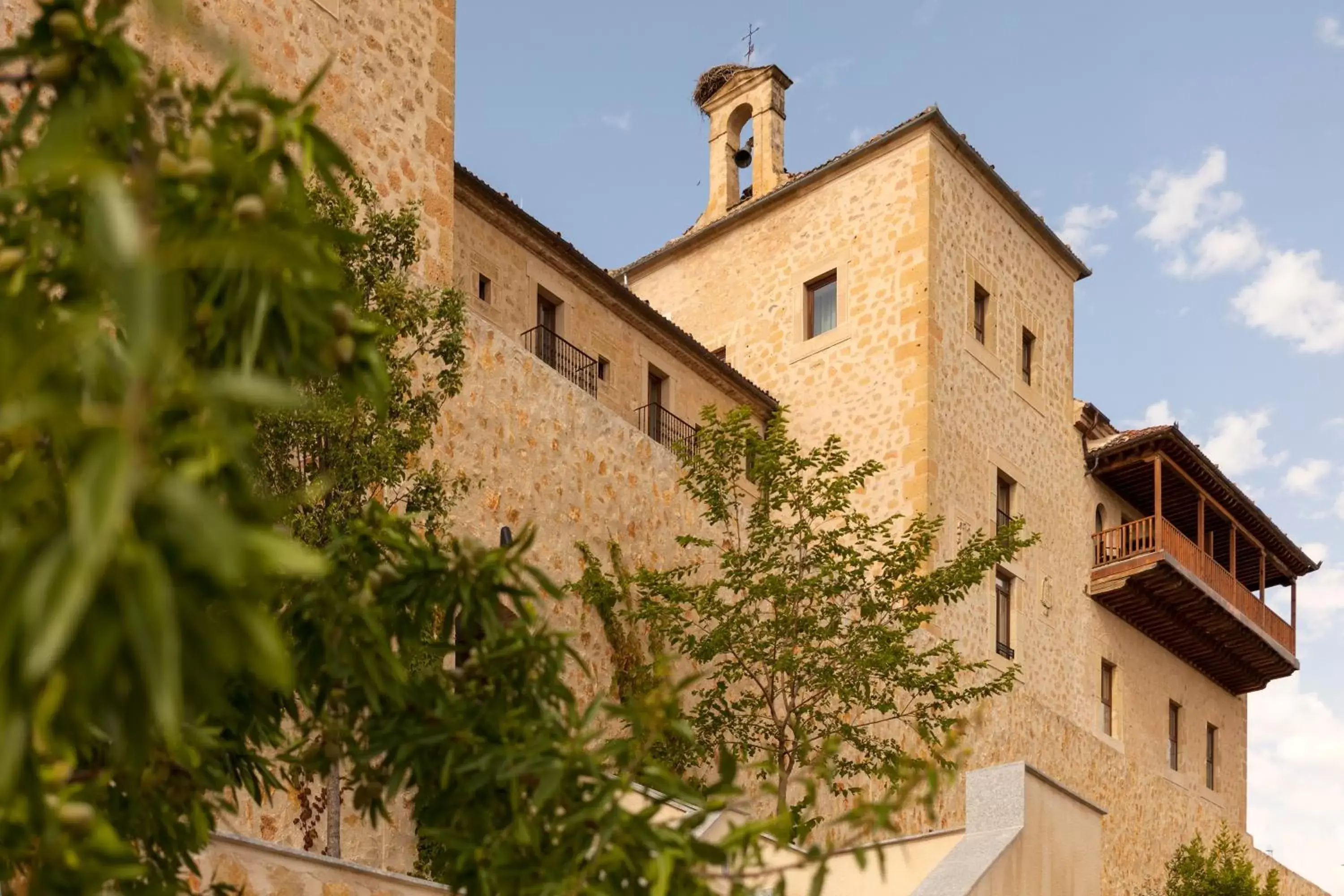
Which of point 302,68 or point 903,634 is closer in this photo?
point 302,68

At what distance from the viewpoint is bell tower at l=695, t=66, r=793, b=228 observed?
25.7 meters

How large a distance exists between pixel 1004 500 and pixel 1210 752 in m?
8.55

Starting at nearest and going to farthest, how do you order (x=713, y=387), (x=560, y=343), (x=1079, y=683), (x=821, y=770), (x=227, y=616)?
(x=227, y=616) < (x=821, y=770) < (x=560, y=343) < (x=713, y=387) < (x=1079, y=683)

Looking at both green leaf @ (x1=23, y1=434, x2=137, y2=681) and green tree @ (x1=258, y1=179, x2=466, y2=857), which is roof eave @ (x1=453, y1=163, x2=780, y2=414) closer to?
green tree @ (x1=258, y1=179, x2=466, y2=857)

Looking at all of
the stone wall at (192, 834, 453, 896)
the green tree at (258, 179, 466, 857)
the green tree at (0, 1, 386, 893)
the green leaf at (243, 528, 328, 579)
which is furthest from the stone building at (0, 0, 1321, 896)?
the green leaf at (243, 528, 328, 579)

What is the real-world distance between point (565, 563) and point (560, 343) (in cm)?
542

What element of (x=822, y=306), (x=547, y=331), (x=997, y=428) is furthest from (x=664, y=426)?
(x=997, y=428)

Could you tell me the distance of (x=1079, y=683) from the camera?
25.1 m

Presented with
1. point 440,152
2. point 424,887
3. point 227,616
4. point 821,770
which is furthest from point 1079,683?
point 227,616

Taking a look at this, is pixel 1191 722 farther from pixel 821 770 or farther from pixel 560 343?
pixel 821 770

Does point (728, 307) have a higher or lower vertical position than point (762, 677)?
higher

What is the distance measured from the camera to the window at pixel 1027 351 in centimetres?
2534

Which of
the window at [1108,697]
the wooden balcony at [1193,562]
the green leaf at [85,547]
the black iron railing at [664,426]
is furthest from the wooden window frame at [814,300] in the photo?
the green leaf at [85,547]

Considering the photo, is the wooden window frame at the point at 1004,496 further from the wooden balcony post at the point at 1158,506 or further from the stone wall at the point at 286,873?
the stone wall at the point at 286,873
